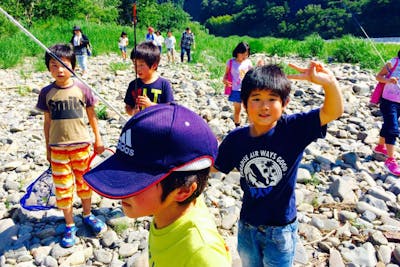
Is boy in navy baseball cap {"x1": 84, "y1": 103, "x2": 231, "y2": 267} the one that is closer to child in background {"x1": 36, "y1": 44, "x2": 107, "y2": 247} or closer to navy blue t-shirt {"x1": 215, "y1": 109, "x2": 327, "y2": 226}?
navy blue t-shirt {"x1": 215, "y1": 109, "x2": 327, "y2": 226}

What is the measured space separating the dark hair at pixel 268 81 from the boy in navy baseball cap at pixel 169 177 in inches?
30.1

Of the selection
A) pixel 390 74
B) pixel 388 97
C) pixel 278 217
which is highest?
pixel 390 74

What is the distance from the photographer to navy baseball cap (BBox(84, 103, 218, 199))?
48.2 inches

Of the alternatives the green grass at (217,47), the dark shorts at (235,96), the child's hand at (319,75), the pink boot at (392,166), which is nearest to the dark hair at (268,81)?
the child's hand at (319,75)

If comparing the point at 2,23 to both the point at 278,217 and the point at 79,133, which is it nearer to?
the point at 79,133

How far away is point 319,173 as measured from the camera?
196 inches

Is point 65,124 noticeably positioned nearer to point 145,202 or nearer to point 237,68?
point 145,202

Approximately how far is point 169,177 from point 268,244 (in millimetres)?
1128

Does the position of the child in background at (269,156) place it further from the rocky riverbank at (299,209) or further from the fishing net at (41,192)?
the fishing net at (41,192)

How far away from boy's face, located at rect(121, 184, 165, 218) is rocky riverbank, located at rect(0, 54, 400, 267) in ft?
6.09

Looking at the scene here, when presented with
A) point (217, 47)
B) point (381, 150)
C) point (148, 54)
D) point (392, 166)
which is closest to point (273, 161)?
point (148, 54)

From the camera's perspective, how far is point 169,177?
1.28 m

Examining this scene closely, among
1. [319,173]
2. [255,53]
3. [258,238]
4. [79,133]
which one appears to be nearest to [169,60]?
[255,53]

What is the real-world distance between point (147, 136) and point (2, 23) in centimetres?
2272
